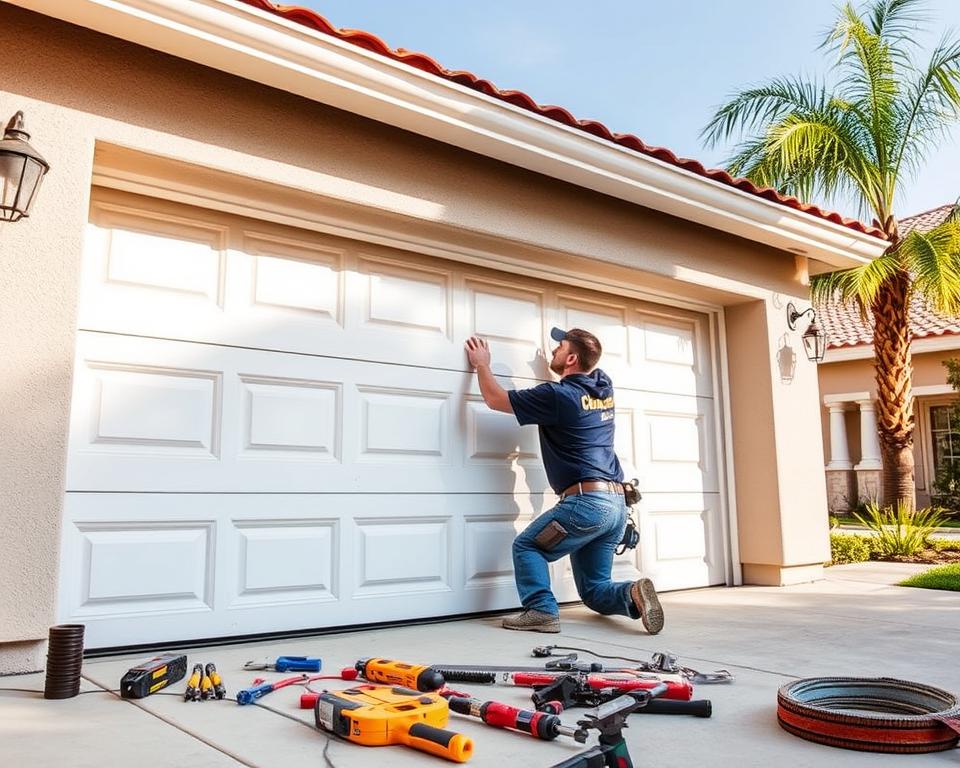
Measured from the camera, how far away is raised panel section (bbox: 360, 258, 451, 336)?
4859mm

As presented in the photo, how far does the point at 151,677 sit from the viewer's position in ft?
9.71

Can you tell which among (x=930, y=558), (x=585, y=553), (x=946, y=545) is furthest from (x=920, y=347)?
(x=585, y=553)

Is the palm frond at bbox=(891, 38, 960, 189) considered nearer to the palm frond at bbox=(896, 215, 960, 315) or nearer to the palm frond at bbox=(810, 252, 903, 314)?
the palm frond at bbox=(896, 215, 960, 315)

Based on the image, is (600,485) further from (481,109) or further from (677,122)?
(677,122)

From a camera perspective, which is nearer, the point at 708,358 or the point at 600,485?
the point at 600,485

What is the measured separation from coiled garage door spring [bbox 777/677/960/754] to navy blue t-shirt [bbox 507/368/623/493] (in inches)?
85.4

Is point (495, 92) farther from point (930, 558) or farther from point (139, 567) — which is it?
point (930, 558)

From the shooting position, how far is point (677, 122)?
16719 millimetres

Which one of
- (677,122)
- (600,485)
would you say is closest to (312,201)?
(600,485)

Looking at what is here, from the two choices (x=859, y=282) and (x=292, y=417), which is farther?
(x=859, y=282)

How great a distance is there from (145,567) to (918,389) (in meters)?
16.4

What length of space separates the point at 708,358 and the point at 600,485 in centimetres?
252

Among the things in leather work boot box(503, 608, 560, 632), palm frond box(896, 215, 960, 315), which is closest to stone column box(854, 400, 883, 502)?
palm frond box(896, 215, 960, 315)

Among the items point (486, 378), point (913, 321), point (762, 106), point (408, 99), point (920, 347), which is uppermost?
point (762, 106)
